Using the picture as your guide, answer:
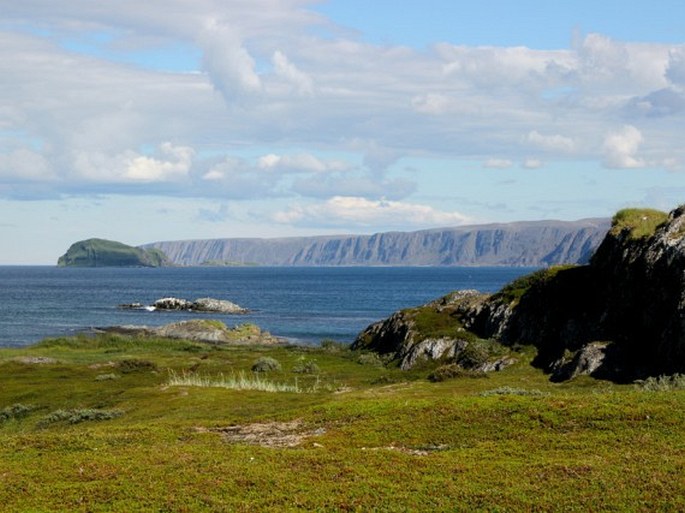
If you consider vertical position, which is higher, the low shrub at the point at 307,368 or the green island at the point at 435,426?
the green island at the point at 435,426

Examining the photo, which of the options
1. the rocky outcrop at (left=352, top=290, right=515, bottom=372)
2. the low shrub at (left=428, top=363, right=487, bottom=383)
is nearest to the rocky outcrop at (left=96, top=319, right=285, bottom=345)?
the rocky outcrop at (left=352, top=290, right=515, bottom=372)

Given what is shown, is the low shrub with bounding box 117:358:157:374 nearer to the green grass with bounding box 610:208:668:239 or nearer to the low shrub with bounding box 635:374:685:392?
the green grass with bounding box 610:208:668:239

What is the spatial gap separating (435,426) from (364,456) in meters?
5.13

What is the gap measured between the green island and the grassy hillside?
0.08 metres

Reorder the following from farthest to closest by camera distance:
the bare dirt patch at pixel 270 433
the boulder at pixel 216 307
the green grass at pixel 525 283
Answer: the boulder at pixel 216 307, the green grass at pixel 525 283, the bare dirt patch at pixel 270 433

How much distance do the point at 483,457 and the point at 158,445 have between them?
12.1m

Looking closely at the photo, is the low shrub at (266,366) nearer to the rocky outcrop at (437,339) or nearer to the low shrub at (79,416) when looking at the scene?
the rocky outcrop at (437,339)

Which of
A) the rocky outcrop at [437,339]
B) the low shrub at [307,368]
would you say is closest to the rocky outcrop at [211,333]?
the rocky outcrop at [437,339]

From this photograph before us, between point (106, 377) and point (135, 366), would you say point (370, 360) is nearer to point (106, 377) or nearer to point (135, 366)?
point (135, 366)

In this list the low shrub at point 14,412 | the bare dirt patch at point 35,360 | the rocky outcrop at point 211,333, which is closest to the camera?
the low shrub at point 14,412

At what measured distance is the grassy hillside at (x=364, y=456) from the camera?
20734mm

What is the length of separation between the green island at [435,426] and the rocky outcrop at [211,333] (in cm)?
4871

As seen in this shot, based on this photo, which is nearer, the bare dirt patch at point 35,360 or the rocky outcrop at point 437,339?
the rocky outcrop at point 437,339

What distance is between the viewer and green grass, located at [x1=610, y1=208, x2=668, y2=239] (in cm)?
5871
